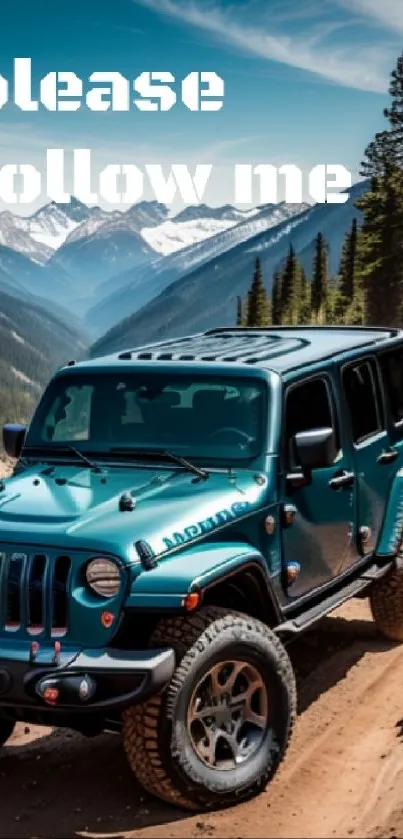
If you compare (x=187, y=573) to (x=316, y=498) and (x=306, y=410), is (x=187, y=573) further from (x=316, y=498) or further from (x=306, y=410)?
(x=306, y=410)

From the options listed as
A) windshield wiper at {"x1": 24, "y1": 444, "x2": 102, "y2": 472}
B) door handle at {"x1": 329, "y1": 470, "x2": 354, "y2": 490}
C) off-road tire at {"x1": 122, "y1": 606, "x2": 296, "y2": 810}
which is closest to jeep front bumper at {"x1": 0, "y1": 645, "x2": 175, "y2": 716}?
off-road tire at {"x1": 122, "y1": 606, "x2": 296, "y2": 810}

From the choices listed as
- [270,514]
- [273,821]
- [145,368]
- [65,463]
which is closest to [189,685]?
[273,821]

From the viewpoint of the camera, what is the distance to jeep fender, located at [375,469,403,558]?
9062 millimetres

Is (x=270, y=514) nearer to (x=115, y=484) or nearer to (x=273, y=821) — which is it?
(x=115, y=484)

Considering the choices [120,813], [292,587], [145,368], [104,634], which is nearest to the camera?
[104,634]

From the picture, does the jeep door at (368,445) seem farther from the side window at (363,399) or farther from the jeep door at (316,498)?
the jeep door at (316,498)

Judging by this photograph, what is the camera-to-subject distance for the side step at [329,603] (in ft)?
23.7

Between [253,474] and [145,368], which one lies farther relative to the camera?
[145,368]

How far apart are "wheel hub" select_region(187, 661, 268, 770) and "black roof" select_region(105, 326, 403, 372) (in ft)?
7.84

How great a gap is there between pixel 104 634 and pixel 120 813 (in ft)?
3.97

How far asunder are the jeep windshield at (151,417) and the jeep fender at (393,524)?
2.21 meters

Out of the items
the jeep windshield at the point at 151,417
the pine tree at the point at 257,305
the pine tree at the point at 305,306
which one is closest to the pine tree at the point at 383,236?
the pine tree at the point at 257,305

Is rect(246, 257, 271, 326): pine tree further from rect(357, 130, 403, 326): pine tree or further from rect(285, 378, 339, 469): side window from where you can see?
rect(285, 378, 339, 469): side window

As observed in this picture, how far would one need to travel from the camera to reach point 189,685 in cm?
594
